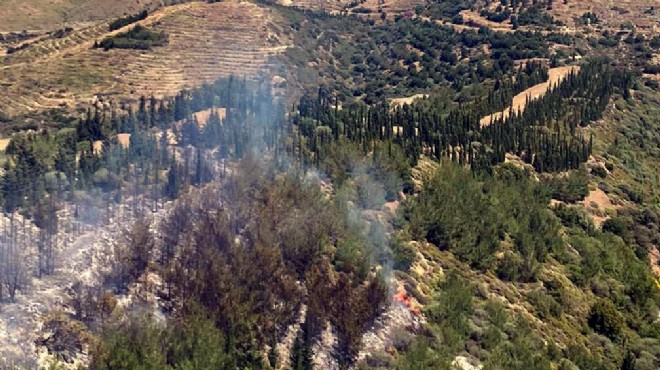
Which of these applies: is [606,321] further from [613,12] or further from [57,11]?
[57,11]

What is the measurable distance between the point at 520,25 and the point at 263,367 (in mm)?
98583

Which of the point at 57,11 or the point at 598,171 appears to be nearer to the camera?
the point at 598,171

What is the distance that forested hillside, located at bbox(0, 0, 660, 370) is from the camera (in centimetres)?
2830

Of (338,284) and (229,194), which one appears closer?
(338,284)

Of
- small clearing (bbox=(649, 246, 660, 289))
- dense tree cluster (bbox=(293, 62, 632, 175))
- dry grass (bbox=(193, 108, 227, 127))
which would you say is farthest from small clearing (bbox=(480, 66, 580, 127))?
dry grass (bbox=(193, 108, 227, 127))

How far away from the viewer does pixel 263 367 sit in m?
27.8

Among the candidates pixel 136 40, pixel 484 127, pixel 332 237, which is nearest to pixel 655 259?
pixel 484 127

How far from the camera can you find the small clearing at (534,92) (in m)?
69.8

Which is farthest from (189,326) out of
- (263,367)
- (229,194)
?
(229,194)

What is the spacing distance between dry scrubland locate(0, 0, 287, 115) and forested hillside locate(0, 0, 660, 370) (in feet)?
19.9

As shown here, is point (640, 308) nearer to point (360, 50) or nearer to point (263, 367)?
point (263, 367)

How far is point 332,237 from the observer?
35500 mm

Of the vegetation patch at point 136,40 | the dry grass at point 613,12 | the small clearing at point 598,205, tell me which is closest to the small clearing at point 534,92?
the small clearing at point 598,205

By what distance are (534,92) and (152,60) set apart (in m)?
45.9
